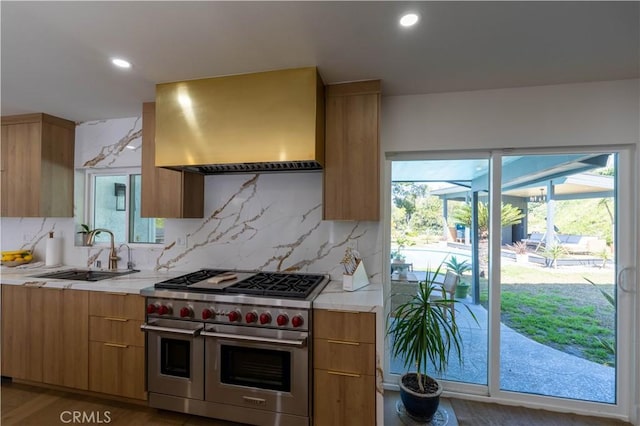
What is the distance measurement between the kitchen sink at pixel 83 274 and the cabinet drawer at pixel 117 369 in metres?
0.61

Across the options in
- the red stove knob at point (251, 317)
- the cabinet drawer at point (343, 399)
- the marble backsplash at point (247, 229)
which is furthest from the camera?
the marble backsplash at point (247, 229)

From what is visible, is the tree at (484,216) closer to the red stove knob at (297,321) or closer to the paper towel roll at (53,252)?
the red stove knob at (297,321)

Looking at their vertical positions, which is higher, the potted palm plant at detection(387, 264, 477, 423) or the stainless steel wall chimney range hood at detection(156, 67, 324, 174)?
the stainless steel wall chimney range hood at detection(156, 67, 324, 174)

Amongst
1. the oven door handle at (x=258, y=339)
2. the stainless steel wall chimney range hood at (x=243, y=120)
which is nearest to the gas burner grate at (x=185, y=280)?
the oven door handle at (x=258, y=339)

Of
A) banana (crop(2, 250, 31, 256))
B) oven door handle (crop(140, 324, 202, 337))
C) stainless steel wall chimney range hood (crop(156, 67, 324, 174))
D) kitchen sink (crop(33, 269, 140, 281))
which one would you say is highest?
stainless steel wall chimney range hood (crop(156, 67, 324, 174))

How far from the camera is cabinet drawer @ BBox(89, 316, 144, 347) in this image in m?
2.07

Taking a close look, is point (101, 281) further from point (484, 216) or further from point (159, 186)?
point (484, 216)

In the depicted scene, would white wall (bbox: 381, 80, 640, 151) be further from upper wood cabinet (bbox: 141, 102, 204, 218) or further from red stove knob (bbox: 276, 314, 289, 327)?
upper wood cabinet (bbox: 141, 102, 204, 218)

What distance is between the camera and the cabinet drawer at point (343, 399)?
5.61 ft

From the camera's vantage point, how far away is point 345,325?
1.75m

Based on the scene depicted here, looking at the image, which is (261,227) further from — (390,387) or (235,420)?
(390,387)

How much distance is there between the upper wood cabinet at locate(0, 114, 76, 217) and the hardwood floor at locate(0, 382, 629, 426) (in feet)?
5.51

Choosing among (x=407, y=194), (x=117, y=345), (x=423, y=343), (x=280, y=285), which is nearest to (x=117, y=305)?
(x=117, y=345)

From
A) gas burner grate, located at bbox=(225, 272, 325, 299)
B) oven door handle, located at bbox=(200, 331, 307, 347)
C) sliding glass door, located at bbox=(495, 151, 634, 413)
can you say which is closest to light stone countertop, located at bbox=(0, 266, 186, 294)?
oven door handle, located at bbox=(200, 331, 307, 347)
